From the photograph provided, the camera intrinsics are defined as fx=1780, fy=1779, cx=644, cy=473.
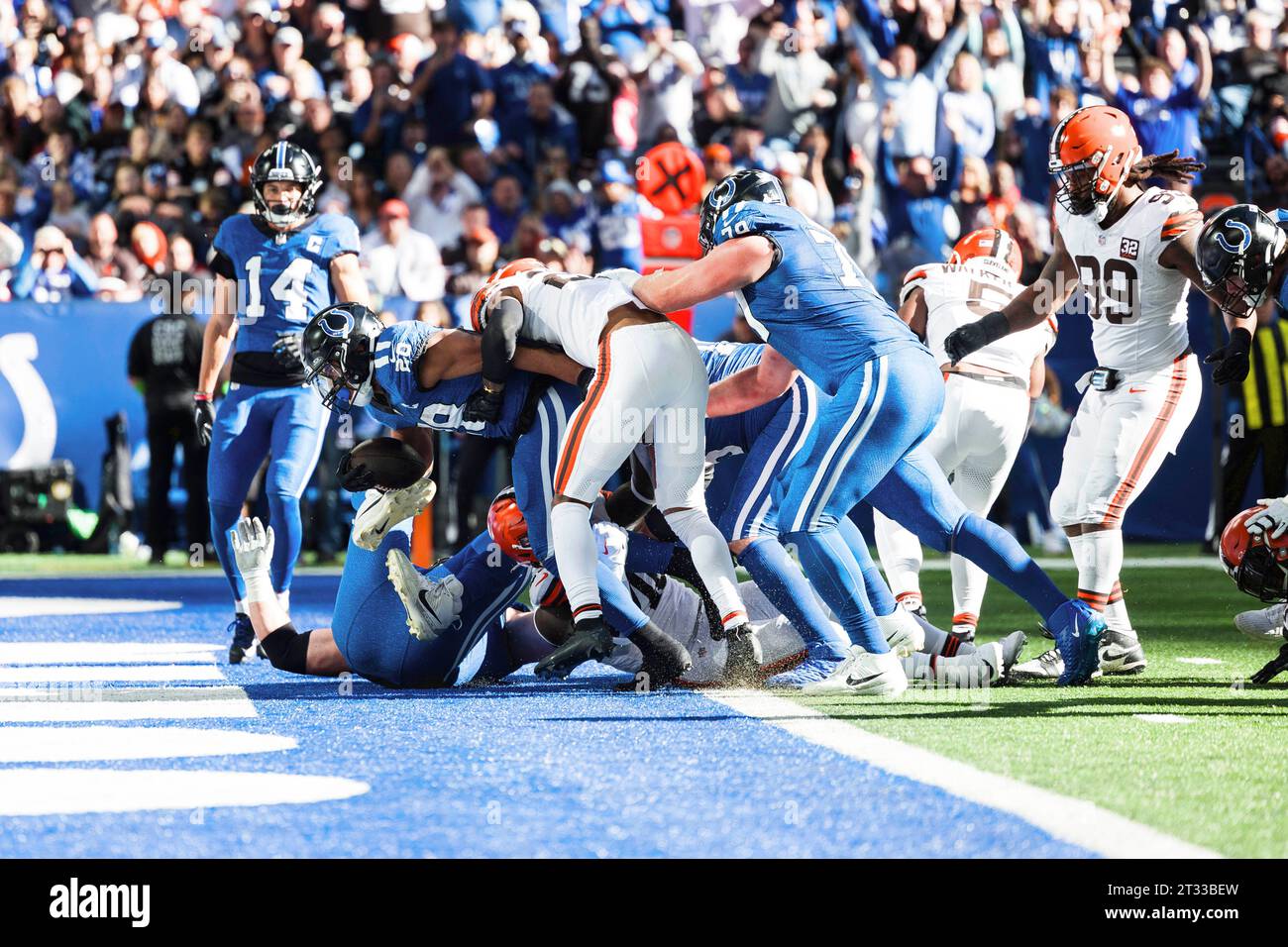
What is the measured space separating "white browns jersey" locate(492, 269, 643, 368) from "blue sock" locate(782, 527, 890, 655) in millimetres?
890

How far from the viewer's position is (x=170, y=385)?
11.6m

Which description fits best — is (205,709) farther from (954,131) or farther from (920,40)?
(920,40)

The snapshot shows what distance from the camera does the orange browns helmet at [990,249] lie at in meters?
6.99

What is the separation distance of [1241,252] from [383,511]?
2806 mm

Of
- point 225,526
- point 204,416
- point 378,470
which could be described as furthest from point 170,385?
point 378,470

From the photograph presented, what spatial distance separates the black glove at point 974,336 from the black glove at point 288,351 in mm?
2343

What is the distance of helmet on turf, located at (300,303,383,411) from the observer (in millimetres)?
5723

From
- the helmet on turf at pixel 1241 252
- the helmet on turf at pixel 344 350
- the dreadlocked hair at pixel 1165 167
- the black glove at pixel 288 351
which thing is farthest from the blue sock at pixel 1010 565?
the black glove at pixel 288 351

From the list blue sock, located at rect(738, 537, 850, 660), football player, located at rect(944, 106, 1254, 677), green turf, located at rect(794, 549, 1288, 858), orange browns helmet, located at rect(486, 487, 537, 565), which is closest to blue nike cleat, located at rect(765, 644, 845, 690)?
blue sock, located at rect(738, 537, 850, 660)

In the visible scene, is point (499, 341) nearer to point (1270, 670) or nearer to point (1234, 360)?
point (1234, 360)

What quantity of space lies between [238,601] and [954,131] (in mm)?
7773
